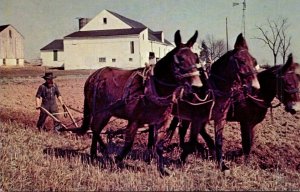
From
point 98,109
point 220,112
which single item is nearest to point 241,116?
point 220,112

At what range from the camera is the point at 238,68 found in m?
5.82

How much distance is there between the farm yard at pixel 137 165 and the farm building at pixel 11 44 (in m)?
1.45

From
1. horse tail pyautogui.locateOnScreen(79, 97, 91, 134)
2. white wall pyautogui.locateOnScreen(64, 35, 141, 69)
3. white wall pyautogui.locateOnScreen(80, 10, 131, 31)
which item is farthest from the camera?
white wall pyautogui.locateOnScreen(64, 35, 141, 69)

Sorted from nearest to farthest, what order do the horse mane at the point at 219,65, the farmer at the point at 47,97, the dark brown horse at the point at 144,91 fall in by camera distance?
the dark brown horse at the point at 144,91 < the horse mane at the point at 219,65 < the farmer at the point at 47,97

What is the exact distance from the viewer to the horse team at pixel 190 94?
5492 millimetres

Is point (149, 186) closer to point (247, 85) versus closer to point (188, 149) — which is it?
point (188, 149)

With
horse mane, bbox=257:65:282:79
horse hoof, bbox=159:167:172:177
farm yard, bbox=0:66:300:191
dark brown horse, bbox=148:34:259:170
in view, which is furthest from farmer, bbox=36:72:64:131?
horse mane, bbox=257:65:282:79

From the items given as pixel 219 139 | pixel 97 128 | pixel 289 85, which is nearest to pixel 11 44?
pixel 97 128

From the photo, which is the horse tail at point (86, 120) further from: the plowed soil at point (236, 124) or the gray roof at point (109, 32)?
the gray roof at point (109, 32)

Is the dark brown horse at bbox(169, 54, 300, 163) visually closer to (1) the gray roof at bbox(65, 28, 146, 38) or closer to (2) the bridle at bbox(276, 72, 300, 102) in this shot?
(2) the bridle at bbox(276, 72, 300, 102)

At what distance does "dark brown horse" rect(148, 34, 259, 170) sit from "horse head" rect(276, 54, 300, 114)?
0.48 m

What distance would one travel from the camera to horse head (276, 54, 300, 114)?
19.4 ft

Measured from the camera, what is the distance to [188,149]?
6.23 metres

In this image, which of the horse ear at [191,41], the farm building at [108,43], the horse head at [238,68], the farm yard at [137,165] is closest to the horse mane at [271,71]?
the horse head at [238,68]
